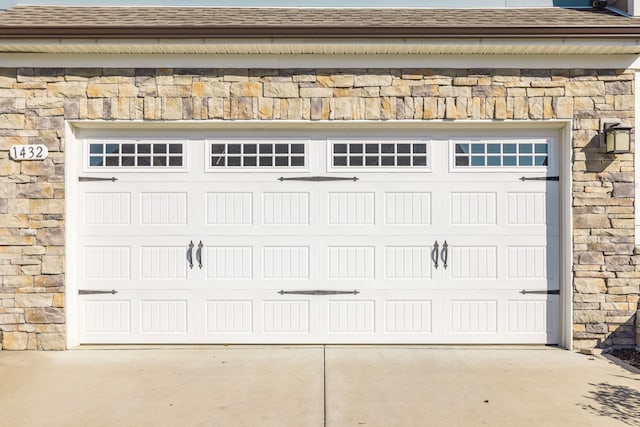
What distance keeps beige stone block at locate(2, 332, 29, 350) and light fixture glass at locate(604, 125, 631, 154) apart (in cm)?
672

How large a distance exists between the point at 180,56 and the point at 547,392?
4.96m

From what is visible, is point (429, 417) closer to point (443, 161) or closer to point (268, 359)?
point (268, 359)

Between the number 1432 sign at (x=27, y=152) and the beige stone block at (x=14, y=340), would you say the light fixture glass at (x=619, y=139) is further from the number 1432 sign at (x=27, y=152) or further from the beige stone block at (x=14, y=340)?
the beige stone block at (x=14, y=340)

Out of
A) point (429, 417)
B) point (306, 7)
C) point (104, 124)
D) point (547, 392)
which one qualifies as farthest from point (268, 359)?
point (306, 7)

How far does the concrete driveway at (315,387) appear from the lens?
153 inches

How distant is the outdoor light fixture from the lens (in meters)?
5.42

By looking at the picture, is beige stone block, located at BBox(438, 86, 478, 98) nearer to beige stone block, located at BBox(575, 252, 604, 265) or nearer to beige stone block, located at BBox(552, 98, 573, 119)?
beige stone block, located at BBox(552, 98, 573, 119)

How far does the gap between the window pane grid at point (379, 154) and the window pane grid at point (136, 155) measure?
184 centimetres

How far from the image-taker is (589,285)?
563cm

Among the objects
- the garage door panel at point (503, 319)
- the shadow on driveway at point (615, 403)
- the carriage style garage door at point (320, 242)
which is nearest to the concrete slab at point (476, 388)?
the shadow on driveway at point (615, 403)

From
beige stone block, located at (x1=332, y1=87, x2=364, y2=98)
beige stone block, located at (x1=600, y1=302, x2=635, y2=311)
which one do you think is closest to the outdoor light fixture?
beige stone block, located at (x1=600, y1=302, x2=635, y2=311)

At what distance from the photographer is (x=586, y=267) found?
5625mm

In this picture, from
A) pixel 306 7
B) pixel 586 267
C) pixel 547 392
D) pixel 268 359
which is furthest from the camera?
pixel 306 7

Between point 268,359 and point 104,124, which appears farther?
point 104,124
